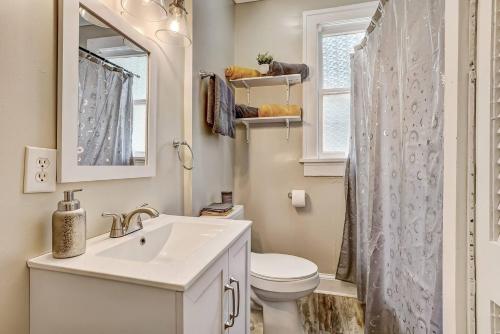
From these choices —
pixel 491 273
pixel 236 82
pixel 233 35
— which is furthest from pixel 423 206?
pixel 233 35

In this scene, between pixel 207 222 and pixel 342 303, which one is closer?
pixel 207 222

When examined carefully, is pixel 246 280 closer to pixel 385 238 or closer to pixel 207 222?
pixel 207 222

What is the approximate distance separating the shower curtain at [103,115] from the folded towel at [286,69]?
3.91ft

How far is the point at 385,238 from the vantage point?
4.16ft

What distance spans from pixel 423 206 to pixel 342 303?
4.45 feet

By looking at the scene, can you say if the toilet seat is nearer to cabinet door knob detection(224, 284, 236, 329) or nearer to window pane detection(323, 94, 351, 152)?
cabinet door knob detection(224, 284, 236, 329)

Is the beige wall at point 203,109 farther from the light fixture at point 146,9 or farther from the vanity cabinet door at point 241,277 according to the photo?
the vanity cabinet door at point 241,277

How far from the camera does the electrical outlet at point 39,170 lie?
2.23 feet

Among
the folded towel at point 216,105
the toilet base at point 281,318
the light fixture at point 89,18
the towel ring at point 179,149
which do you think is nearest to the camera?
the light fixture at point 89,18

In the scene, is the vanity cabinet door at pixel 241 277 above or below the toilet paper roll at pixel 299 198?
below

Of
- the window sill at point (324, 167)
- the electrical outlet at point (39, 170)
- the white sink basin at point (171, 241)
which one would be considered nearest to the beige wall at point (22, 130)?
the electrical outlet at point (39, 170)

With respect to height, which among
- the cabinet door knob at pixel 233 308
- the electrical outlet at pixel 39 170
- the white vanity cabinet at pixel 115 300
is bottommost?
the cabinet door knob at pixel 233 308

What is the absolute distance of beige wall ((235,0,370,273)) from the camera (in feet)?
6.82

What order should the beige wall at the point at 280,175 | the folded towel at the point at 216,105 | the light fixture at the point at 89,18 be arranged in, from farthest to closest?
the beige wall at the point at 280,175 < the folded towel at the point at 216,105 < the light fixture at the point at 89,18
